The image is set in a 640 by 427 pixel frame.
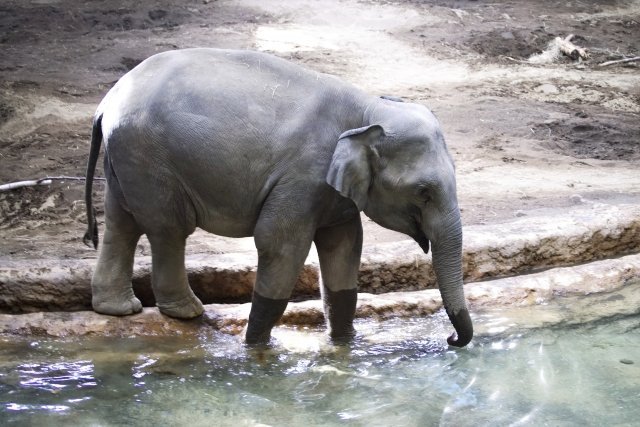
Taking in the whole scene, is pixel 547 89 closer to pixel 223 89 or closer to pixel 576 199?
pixel 576 199

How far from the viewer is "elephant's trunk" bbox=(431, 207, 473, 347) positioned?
4.43m

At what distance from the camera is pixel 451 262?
445 cm

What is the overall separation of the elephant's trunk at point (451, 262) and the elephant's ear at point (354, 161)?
0.42 metres

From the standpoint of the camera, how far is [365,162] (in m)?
4.43

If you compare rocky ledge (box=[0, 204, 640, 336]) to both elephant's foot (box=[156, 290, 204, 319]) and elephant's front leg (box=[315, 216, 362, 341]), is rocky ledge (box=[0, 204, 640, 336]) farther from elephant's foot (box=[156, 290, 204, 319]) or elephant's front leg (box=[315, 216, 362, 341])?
elephant's front leg (box=[315, 216, 362, 341])

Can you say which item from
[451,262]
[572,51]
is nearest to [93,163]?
[451,262]

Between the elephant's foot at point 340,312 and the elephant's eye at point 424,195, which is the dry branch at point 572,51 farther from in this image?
the elephant's eye at point 424,195

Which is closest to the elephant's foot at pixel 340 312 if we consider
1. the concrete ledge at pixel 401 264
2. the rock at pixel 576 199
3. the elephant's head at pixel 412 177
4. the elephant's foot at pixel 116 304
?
the concrete ledge at pixel 401 264

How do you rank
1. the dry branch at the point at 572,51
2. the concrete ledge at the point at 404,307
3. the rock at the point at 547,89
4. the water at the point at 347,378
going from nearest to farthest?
the water at the point at 347,378, the concrete ledge at the point at 404,307, the rock at the point at 547,89, the dry branch at the point at 572,51

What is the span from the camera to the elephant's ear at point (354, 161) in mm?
4371

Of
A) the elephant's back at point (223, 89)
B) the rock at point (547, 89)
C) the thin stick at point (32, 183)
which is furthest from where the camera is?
the rock at point (547, 89)

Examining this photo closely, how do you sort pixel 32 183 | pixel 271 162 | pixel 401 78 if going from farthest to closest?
pixel 401 78 < pixel 32 183 < pixel 271 162

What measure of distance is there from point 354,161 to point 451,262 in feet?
2.15

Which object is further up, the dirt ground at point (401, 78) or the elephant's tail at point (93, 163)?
the elephant's tail at point (93, 163)
